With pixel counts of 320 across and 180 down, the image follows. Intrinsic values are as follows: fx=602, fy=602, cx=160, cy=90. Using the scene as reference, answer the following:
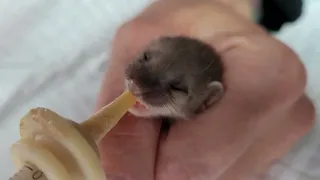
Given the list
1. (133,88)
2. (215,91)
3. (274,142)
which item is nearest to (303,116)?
(274,142)

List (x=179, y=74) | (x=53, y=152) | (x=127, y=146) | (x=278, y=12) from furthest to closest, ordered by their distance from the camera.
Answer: (x=278, y=12) → (x=179, y=74) → (x=127, y=146) → (x=53, y=152)

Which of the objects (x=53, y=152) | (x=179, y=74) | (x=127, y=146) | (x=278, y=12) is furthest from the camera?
(x=278, y=12)

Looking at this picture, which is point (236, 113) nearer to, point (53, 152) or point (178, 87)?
point (178, 87)

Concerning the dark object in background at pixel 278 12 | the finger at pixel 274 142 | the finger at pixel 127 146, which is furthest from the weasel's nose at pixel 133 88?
the dark object in background at pixel 278 12

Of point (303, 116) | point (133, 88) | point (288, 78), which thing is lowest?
point (303, 116)

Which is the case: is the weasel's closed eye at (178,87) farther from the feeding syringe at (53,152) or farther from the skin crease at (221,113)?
the feeding syringe at (53,152)
